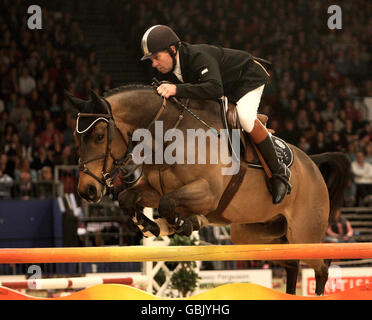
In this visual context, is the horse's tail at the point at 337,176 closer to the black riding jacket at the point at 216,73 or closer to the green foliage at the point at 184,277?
the black riding jacket at the point at 216,73

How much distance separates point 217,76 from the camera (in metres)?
3.95

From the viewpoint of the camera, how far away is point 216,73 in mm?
3957

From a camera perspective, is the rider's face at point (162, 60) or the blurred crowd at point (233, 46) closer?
the rider's face at point (162, 60)

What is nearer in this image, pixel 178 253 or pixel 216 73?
pixel 178 253

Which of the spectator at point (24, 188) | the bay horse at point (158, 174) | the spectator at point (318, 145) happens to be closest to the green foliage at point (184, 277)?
the bay horse at point (158, 174)

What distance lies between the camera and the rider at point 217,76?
393 cm

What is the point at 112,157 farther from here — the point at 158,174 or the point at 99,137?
the point at 158,174

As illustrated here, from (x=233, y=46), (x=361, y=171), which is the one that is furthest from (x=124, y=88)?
(x=233, y=46)

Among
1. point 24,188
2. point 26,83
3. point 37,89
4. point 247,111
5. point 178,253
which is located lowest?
point 24,188

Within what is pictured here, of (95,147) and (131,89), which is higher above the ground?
(131,89)

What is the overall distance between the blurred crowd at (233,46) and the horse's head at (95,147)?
6.17 meters

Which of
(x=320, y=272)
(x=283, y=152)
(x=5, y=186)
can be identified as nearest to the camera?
(x=283, y=152)

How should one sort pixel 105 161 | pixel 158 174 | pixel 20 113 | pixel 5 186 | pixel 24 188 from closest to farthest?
pixel 105 161
pixel 158 174
pixel 5 186
pixel 24 188
pixel 20 113

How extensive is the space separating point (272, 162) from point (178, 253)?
50.8 inches
